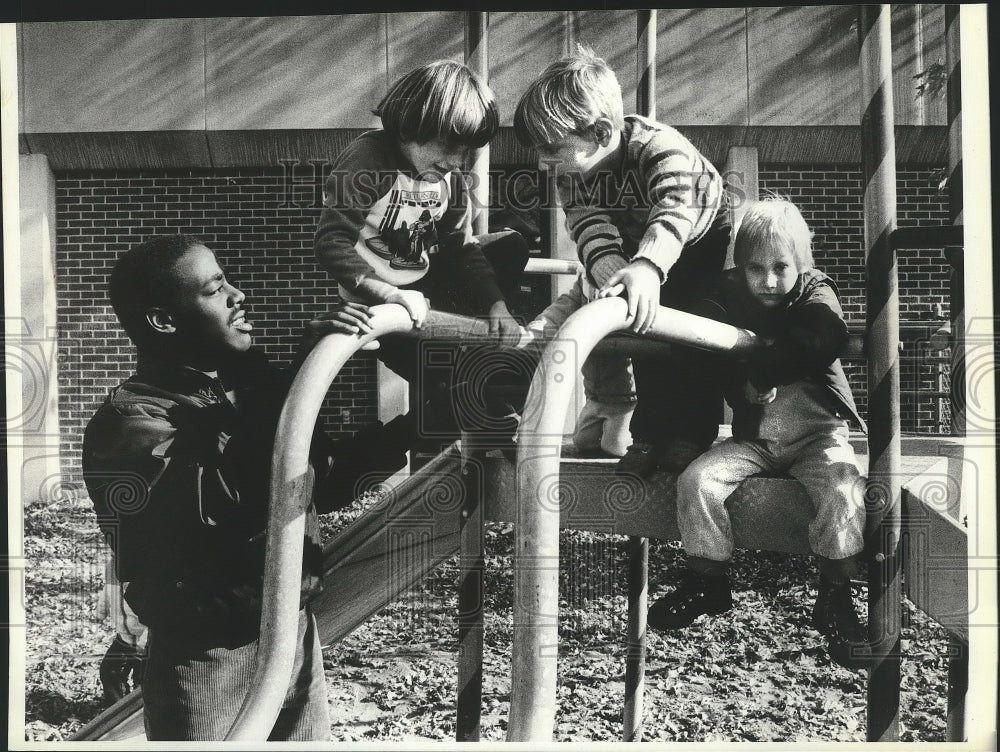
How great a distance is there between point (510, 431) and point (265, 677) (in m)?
0.96

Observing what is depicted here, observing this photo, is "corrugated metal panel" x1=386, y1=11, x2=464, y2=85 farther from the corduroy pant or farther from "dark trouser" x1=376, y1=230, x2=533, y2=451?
the corduroy pant

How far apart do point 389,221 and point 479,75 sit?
50cm

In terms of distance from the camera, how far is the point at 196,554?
9.32ft

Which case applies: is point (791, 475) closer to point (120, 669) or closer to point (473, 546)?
point (473, 546)

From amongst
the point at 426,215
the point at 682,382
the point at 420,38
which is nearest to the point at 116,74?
the point at 420,38

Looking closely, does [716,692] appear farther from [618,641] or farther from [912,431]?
[912,431]

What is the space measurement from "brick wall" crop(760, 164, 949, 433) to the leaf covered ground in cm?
58

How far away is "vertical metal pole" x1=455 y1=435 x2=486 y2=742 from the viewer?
9.63 feet

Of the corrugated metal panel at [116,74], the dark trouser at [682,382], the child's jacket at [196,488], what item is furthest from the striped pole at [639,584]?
the corrugated metal panel at [116,74]

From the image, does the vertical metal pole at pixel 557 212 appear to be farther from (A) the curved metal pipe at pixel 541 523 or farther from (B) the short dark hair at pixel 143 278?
(B) the short dark hair at pixel 143 278

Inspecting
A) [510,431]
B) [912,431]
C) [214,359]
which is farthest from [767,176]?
[214,359]

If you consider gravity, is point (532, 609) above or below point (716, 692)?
above

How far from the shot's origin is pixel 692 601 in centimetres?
296

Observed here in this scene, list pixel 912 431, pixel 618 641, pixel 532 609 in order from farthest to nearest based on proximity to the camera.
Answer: pixel 618 641 → pixel 912 431 → pixel 532 609
